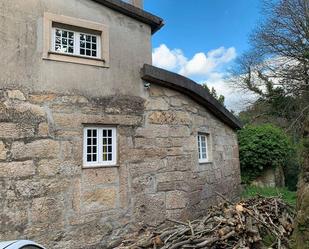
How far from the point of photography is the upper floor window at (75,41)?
16.4 feet

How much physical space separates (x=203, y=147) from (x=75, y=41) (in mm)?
3950

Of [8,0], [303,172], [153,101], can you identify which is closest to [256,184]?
[153,101]

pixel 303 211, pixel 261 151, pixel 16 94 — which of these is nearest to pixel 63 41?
pixel 16 94

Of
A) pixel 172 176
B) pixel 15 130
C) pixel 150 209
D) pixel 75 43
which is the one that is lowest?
pixel 150 209

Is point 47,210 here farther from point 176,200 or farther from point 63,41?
point 63,41

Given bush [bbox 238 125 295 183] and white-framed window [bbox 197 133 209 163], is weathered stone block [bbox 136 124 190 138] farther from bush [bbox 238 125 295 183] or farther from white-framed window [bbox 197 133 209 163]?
bush [bbox 238 125 295 183]

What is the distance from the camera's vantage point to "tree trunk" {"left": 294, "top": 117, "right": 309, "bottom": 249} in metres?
2.67

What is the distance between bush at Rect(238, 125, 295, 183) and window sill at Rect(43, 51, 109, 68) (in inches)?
372

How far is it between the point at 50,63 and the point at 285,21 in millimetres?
17447

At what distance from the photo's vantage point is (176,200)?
5.96 metres

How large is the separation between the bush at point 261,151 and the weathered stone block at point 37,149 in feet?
32.9

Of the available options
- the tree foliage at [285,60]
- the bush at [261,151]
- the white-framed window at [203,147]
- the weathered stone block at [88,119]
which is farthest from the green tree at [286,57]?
the weathered stone block at [88,119]

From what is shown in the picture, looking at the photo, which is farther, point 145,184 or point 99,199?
point 145,184

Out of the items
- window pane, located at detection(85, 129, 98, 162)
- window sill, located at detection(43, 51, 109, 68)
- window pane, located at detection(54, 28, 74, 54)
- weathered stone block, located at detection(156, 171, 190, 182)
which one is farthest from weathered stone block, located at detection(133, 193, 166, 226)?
window pane, located at detection(54, 28, 74, 54)
